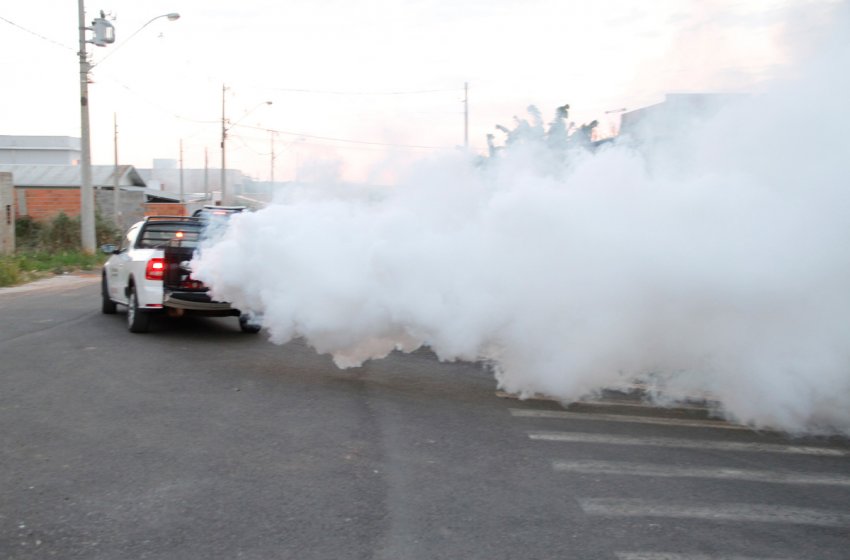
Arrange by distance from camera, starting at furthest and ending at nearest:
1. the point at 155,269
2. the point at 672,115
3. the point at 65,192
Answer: the point at 65,192 → the point at 155,269 → the point at 672,115

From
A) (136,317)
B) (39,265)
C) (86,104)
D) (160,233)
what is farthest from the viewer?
(86,104)

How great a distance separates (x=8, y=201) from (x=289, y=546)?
2710 cm

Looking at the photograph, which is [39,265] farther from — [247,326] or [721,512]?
[721,512]

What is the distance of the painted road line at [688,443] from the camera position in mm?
6383

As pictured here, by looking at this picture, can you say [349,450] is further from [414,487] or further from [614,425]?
[614,425]

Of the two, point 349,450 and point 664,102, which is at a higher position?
point 664,102

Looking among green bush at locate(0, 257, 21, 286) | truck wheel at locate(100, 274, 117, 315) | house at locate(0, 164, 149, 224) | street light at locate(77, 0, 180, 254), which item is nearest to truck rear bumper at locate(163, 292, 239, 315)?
truck wheel at locate(100, 274, 117, 315)

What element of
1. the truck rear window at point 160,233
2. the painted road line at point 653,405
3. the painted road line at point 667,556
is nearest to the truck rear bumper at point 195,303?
the truck rear window at point 160,233

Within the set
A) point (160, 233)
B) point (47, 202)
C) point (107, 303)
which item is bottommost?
point (107, 303)

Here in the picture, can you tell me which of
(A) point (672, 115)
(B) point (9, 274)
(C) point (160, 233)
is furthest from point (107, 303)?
(A) point (672, 115)

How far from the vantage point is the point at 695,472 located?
568 cm

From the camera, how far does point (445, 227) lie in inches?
305

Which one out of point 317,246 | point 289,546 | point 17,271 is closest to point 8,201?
point 17,271

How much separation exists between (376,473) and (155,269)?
618 cm
